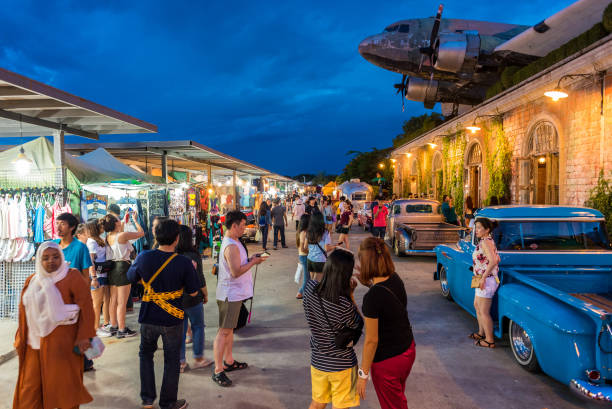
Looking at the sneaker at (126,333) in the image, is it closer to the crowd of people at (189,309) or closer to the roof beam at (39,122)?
the crowd of people at (189,309)

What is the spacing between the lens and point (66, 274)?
10.4 ft

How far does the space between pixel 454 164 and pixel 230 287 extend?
16.9 m

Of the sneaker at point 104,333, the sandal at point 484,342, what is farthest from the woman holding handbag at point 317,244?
the sneaker at point 104,333

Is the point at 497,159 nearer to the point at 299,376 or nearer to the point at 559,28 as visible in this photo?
the point at 559,28

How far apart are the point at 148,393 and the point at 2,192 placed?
497 centimetres

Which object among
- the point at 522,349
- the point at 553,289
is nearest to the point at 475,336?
the point at 522,349

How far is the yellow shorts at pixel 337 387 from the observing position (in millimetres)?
2795

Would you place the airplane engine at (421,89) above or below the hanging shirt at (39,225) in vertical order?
above

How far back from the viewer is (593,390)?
3.28m

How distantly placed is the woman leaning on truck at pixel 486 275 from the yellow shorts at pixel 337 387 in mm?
2852

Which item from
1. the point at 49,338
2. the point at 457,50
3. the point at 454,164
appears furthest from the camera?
the point at 457,50

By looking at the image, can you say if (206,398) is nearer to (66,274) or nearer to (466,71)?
A: (66,274)

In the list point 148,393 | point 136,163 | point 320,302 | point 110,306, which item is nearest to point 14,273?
point 110,306

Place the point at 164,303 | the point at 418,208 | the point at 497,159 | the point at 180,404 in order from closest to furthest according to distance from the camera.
Result: the point at 164,303 → the point at 180,404 → the point at 418,208 → the point at 497,159
